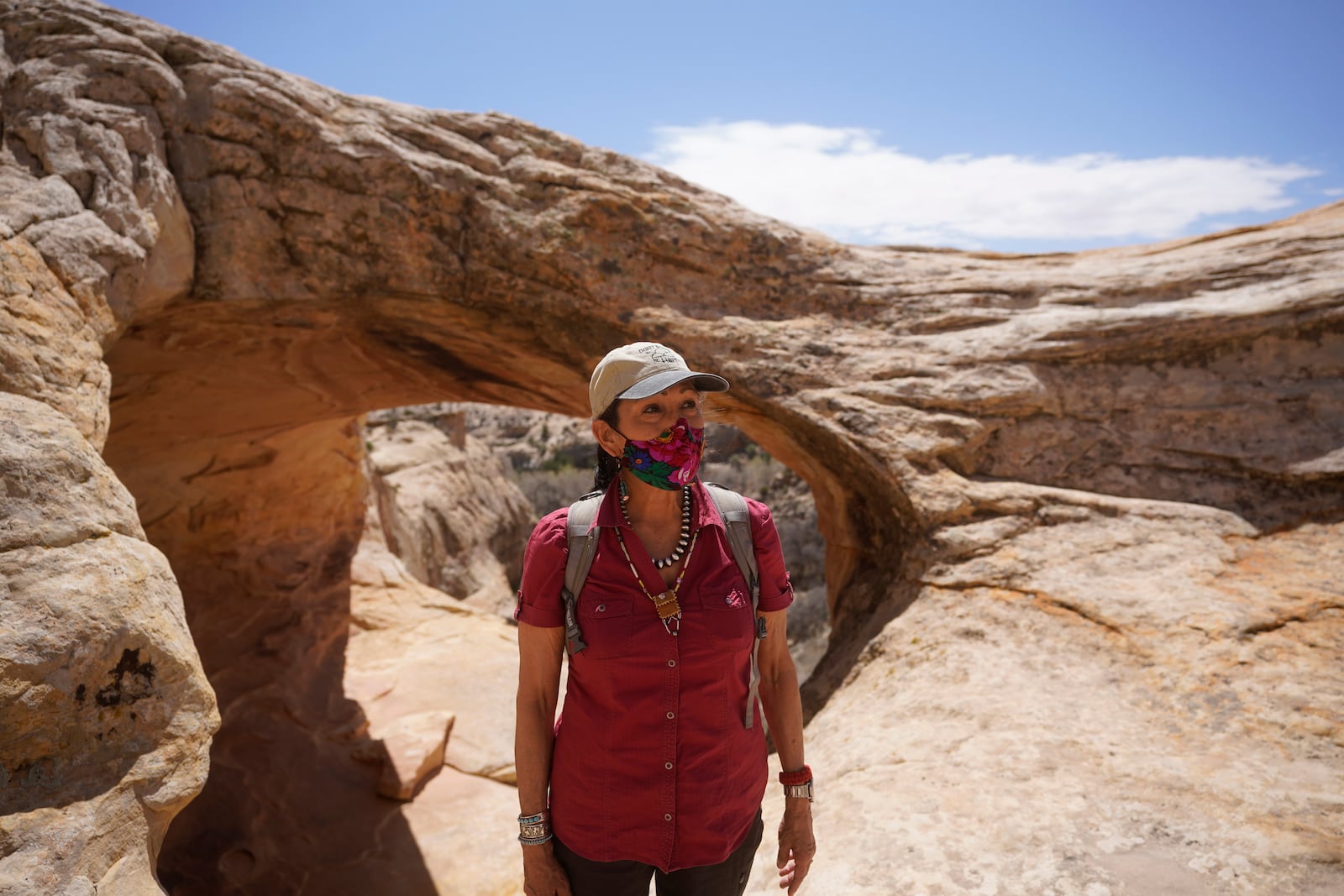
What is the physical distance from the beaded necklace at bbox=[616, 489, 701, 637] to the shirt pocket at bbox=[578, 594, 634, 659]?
0.06 m

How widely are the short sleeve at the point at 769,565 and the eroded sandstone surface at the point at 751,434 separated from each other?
4.08 feet

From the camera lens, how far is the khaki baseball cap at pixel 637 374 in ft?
6.40

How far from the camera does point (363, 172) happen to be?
4941mm

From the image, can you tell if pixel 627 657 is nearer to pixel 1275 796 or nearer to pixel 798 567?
pixel 1275 796

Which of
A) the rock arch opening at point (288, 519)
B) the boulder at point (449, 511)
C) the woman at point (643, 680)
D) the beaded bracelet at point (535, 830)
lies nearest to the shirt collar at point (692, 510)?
the woman at point (643, 680)

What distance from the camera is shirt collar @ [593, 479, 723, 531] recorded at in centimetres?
198

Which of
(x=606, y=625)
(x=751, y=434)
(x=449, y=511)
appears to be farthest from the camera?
(x=449, y=511)

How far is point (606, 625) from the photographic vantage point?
6.19ft

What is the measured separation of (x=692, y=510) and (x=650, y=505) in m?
0.11

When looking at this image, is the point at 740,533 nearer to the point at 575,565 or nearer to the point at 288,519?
the point at 575,565

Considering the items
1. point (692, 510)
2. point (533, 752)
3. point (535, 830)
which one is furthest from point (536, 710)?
point (692, 510)

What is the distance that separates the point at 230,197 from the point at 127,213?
818 mm

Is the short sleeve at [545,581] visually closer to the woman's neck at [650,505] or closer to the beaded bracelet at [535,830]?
the woman's neck at [650,505]

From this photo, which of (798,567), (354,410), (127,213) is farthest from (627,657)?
(798,567)
